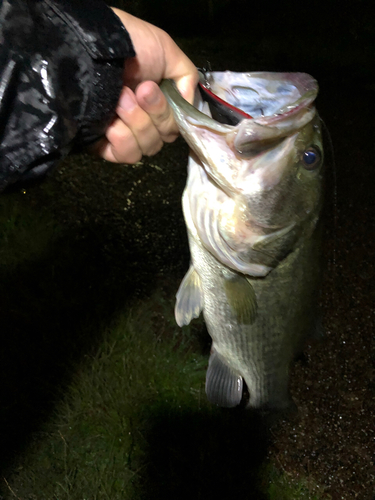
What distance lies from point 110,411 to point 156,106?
2015 millimetres

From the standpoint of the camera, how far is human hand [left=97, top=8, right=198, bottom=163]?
1.05 metres

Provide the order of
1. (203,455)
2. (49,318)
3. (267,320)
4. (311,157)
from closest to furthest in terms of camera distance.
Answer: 1. (311,157)
2. (267,320)
3. (203,455)
4. (49,318)

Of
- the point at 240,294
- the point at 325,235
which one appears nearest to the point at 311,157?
the point at 240,294

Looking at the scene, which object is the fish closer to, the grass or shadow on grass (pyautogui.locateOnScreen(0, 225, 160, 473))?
the grass

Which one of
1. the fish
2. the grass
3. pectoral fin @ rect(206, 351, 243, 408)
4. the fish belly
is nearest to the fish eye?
the fish

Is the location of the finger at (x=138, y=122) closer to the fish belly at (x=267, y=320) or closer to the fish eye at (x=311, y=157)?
the fish belly at (x=267, y=320)

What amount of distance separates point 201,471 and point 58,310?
1482 millimetres

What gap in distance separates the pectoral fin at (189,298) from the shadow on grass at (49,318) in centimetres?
159

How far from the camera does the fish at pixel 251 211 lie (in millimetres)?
879

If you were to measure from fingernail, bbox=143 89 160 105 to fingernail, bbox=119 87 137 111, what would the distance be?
0.06 m

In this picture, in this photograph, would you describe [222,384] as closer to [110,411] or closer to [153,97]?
[153,97]

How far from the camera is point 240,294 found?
3.68 ft

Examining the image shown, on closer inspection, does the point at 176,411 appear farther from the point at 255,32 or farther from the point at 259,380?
the point at 255,32

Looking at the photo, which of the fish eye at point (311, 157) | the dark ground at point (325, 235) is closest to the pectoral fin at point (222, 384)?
the fish eye at point (311, 157)
